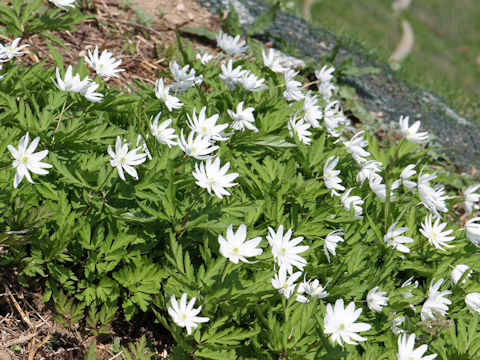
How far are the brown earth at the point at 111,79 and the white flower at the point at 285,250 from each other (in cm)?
87

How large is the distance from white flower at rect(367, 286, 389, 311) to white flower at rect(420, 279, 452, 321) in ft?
0.94

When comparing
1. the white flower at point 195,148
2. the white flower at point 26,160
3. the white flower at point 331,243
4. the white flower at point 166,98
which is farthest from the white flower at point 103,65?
the white flower at point 331,243

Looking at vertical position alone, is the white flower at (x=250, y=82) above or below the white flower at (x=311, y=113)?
above

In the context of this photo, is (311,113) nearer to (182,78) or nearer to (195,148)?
(182,78)

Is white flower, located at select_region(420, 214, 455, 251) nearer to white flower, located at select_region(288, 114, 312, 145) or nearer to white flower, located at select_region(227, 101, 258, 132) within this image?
white flower, located at select_region(288, 114, 312, 145)

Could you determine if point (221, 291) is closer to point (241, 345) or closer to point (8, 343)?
point (241, 345)

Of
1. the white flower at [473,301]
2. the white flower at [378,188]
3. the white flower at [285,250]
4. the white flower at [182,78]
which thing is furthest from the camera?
the white flower at [182,78]

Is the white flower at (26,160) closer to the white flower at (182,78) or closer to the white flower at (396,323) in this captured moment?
the white flower at (182,78)

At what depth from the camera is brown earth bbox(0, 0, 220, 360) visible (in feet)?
8.70

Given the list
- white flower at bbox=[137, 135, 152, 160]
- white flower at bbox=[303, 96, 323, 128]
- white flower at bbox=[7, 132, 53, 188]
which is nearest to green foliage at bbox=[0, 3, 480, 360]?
white flower at bbox=[137, 135, 152, 160]

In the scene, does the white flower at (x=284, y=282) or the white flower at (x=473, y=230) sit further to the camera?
the white flower at (x=473, y=230)

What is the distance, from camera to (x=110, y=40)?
4.97 m

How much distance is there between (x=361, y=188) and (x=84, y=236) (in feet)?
6.02

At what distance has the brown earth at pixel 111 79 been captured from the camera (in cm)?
265
